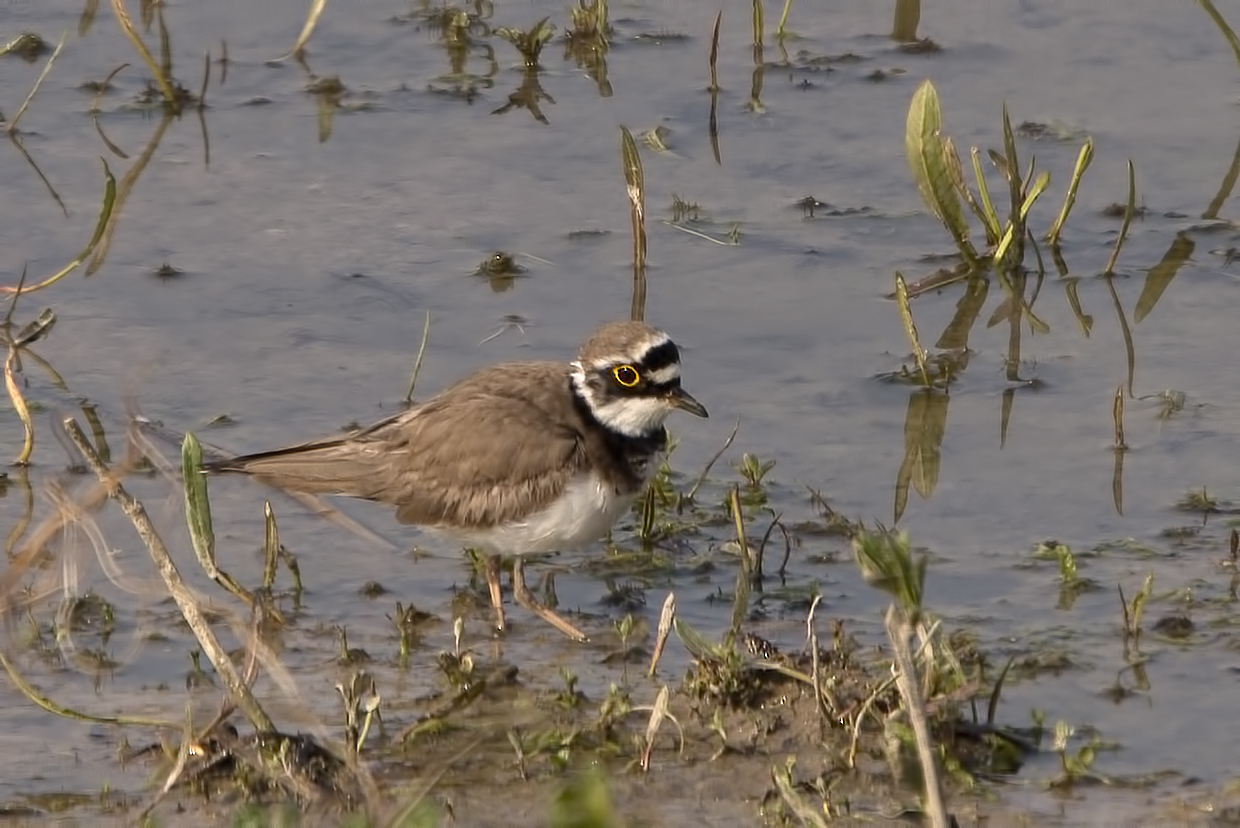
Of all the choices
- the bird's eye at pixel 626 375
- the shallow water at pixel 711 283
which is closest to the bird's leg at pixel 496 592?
the shallow water at pixel 711 283

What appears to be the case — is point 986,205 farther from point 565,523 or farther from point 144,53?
point 144,53

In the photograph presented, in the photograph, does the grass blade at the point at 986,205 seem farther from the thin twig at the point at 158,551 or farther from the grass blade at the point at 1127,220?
the thin twig at the point at 158,551

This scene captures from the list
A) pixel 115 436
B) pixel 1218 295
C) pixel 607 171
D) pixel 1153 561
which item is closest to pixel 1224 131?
pixel 1218 295

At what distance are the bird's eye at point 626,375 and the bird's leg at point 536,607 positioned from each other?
0.75 meters

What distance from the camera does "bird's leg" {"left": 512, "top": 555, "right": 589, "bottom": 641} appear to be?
740cm

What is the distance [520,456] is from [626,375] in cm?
52

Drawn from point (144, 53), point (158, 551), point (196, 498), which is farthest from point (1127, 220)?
point (158, 551)

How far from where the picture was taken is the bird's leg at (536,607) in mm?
7402

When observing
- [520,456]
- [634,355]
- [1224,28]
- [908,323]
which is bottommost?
[520,456]

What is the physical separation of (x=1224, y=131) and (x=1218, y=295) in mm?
1575

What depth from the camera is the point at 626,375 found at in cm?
782

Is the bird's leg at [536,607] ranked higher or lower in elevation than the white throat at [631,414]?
lower

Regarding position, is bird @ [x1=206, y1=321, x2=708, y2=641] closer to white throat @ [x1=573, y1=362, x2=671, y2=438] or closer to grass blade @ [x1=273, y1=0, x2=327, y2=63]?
white throat @ [x1=573, y1=362, x2=671, y2=438]

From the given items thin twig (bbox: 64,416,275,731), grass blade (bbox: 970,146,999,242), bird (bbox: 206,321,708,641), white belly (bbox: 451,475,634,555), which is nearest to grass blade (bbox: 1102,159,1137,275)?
grass blade (bbox: 970,146,999,242)
